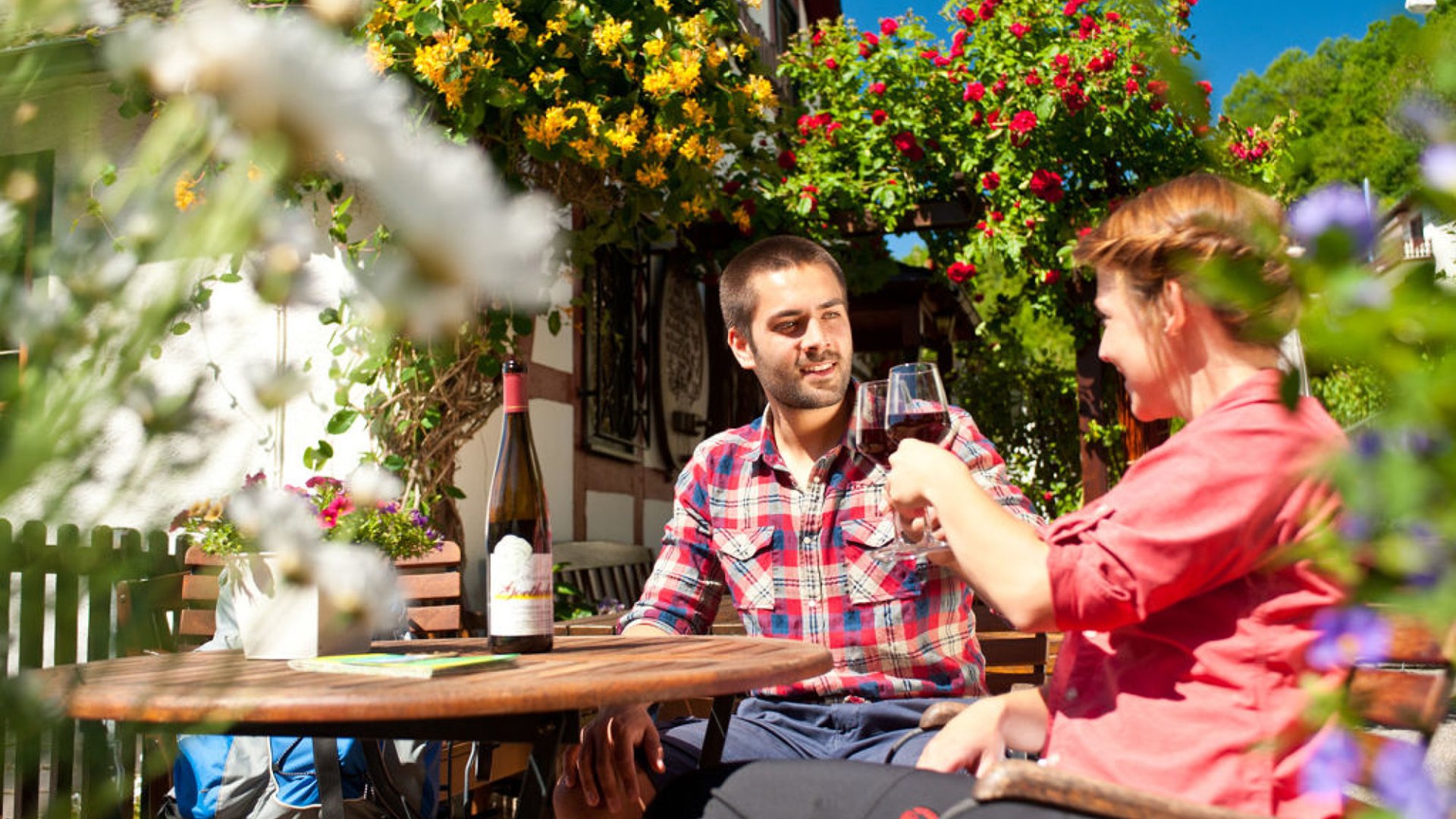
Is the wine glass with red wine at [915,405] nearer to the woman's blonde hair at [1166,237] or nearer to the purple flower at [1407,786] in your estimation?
the woman's blonde hair at [1166,237]

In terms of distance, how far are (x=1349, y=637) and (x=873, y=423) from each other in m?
1.35

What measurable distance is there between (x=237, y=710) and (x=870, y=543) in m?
1.41

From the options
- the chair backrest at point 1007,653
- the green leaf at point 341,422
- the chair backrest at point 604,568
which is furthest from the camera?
the chair backrest at point 604,568

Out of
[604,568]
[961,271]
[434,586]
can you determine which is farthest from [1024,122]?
[434,586]

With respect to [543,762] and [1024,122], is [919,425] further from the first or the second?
[1024,122]

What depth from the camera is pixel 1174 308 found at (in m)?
1.37

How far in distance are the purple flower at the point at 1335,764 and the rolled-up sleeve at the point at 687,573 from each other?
5.84 feet

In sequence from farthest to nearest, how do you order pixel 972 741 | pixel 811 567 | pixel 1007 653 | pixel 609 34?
pixel 609 34 < pixel 1007 653 < pixel 811 567 < pixel 972 741

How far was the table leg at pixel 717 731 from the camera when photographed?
75.6 inches

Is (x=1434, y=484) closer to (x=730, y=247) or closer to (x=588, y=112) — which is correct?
(x=588, y=112)

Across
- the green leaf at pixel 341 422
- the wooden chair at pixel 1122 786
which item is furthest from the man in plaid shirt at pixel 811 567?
the green leaf at pixel 341 422

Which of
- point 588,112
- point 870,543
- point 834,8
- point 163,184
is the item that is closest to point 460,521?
point 588,112

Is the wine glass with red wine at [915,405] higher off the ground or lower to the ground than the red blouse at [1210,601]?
higher

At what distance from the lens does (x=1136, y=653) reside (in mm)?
1306
